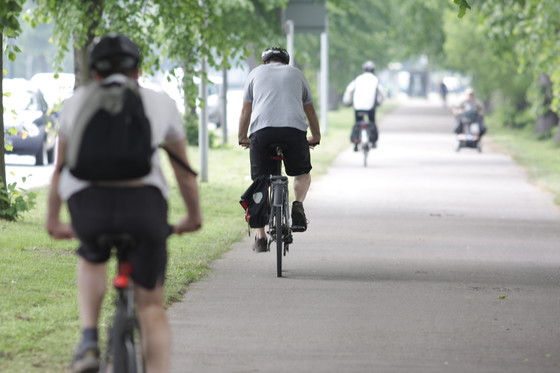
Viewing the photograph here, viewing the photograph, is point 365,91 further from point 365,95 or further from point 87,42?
point 87,42

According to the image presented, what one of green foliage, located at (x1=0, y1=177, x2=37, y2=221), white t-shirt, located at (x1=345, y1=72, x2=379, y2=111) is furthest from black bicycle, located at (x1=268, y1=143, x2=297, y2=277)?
white t-shirt, located at (x1=345, y1=72, x2=379, y2=111)

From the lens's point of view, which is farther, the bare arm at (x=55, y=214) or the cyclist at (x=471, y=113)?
the cyclist at (x=471, y=113)

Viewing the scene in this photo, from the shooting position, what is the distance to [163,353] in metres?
5.23

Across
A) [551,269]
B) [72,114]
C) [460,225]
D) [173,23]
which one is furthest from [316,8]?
[72,114]

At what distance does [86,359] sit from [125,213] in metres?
0.53

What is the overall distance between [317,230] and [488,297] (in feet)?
16.2

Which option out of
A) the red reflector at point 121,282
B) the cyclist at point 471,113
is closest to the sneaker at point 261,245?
the red reflector at point 121,282

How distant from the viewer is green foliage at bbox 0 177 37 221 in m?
14.3

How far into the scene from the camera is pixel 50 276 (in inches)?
399

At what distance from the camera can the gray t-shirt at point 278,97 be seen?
1095 centimetres

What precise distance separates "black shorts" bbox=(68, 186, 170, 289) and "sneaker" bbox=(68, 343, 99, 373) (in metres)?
0.30

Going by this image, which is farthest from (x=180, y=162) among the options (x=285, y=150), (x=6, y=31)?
(x=6, y=31)

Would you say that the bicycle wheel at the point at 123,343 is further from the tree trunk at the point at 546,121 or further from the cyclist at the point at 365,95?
the tree trunk at the point at 546,121

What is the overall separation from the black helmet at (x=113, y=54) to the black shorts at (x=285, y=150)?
5.72 metres
